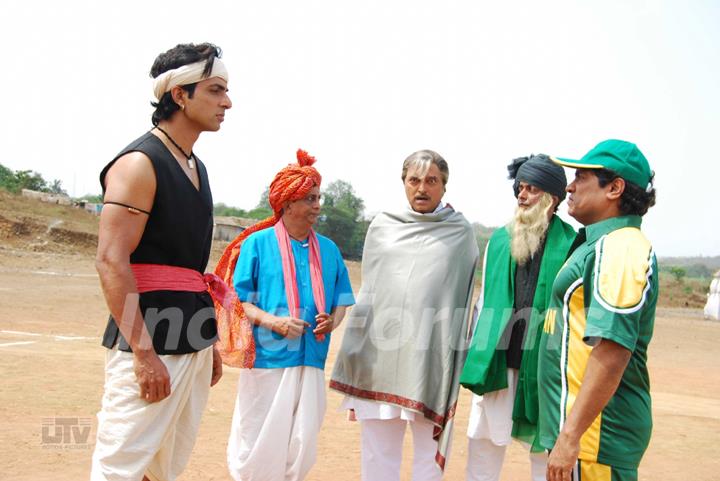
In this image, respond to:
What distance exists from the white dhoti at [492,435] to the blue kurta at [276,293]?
97 centimetres

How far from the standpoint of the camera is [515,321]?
399cm

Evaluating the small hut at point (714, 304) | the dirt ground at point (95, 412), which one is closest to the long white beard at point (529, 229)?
the dirt ground at point (95, 412)

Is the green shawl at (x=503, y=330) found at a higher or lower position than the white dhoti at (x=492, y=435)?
higher

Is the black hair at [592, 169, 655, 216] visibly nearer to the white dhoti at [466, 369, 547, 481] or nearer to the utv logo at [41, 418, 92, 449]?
the white dhoti at [466, 369, 547, 481]

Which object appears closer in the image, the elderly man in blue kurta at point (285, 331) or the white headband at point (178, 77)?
the white headband at point (178, 77)

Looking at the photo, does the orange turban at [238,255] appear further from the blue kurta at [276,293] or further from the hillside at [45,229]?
the hillside at [45,229]

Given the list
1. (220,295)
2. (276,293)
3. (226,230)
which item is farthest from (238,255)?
(226,230)

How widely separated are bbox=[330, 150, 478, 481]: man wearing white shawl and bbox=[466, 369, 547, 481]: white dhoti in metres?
0.20

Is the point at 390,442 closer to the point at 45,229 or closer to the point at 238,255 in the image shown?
the point at 238,255

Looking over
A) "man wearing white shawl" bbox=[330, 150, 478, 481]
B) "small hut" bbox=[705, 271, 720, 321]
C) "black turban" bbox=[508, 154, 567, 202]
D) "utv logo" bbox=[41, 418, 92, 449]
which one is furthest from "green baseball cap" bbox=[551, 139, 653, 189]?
"small hut" bbox=[705, 271, 720, 321]

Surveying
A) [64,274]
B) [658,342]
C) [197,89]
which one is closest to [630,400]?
[197,89]

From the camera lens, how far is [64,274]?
22.2m

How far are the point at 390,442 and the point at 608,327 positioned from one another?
227cm

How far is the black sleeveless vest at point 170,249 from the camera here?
288 centimetres
